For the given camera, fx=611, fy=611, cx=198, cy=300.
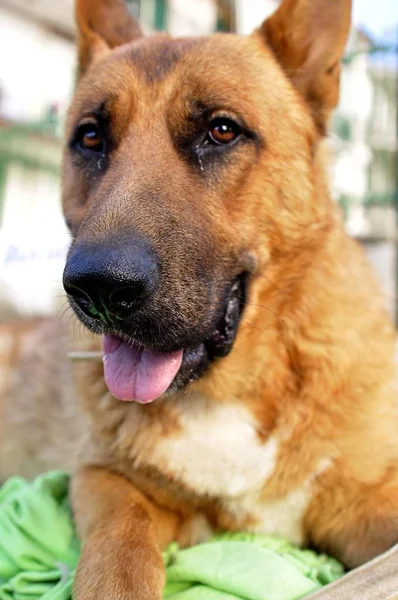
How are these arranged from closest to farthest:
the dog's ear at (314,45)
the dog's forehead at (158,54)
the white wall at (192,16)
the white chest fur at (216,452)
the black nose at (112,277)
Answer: the black nose at (112,277), the white chest fur at (216,452), the dog's forehead at (158,54), the dog's ear at (314,45), the white wall at (192,16)

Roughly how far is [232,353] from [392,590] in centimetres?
91

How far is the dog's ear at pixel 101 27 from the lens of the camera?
2.70m

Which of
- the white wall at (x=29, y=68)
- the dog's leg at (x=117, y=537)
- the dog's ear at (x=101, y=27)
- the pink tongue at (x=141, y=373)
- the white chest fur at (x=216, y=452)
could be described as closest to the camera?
the dog's leg at (x=117, y=537)

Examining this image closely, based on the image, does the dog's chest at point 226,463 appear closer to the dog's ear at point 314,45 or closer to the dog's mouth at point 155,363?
the dog's mouth at point 155,363

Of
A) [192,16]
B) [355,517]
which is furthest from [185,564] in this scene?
[192,16]

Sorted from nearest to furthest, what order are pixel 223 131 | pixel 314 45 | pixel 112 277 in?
pixel 112 277, pixel 223 131, pixel 314 45

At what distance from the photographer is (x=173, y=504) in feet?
6.84

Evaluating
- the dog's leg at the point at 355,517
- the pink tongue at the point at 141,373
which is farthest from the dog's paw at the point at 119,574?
the dog's leg at the point at 355,517

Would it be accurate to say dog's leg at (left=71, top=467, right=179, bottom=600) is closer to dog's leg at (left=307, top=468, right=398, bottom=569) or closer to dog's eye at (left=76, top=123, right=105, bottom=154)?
dog's leg at (left=307, top=468, right=398, bottom=569)

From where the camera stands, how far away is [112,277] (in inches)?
59.5

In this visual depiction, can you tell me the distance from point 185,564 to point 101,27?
7.58 feet

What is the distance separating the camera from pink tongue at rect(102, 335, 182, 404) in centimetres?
188

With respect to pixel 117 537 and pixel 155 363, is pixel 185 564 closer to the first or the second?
pixel 117 537

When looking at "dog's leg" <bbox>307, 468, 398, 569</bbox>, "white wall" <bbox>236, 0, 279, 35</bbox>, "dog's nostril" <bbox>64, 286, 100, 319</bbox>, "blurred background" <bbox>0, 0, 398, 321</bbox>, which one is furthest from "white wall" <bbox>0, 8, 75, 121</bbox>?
"dog's leg" <bbox>307, 468, 398, 569</bbox>
